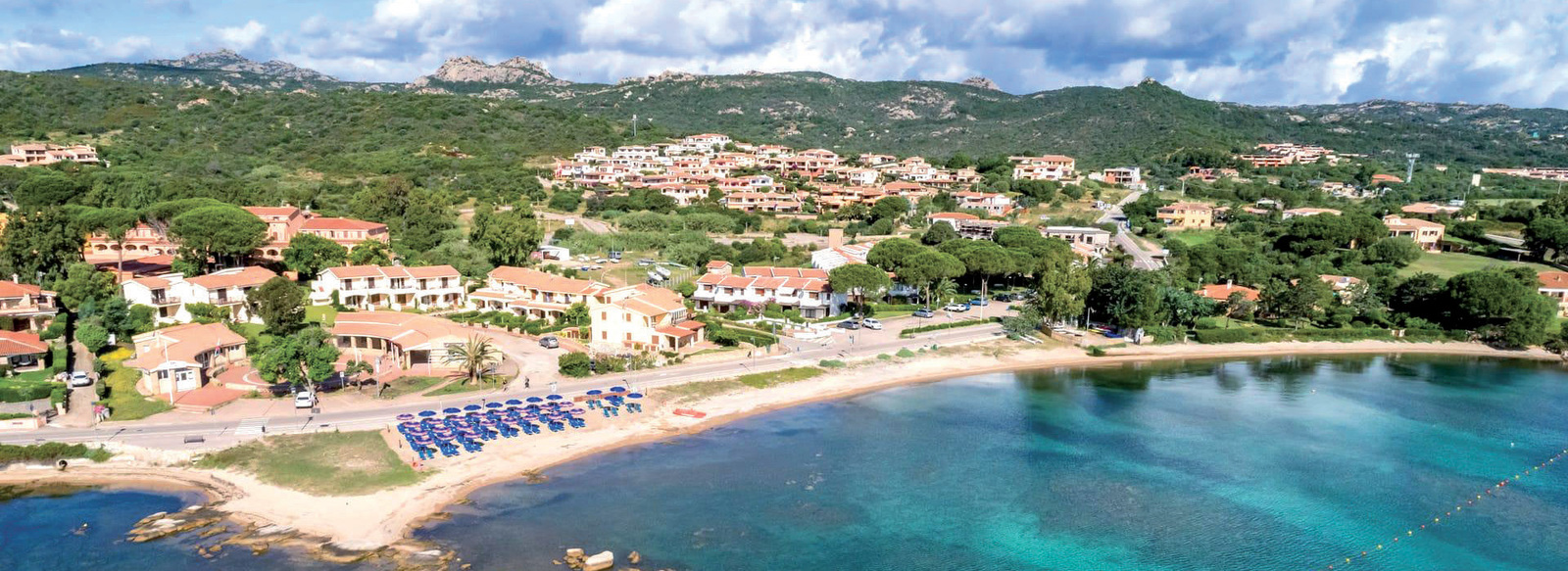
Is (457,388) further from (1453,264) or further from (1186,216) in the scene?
(1453,264)

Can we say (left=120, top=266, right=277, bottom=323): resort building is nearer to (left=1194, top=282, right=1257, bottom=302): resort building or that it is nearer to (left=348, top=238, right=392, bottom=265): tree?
(left=348, top=238, right=392, bottom=265): tree

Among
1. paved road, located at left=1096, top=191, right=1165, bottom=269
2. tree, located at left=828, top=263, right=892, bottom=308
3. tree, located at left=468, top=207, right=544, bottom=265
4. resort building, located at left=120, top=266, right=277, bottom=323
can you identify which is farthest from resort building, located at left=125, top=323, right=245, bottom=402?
paved road, located at left=1096, top=191, right=1165, bottom=269

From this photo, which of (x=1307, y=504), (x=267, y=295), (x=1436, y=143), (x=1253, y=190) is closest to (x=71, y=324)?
(x=267, y=295)

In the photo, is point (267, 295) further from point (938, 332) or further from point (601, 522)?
point (938, 332)

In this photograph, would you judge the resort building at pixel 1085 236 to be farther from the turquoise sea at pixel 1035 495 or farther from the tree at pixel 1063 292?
the turquoise sea at pixel 1035 495

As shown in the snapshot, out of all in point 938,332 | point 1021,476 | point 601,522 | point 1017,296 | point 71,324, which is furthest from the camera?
point 1017,296

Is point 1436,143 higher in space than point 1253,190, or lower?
higher

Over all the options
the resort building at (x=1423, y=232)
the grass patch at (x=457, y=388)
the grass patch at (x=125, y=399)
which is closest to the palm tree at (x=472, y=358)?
the grass patch at (x=457, y=388)
